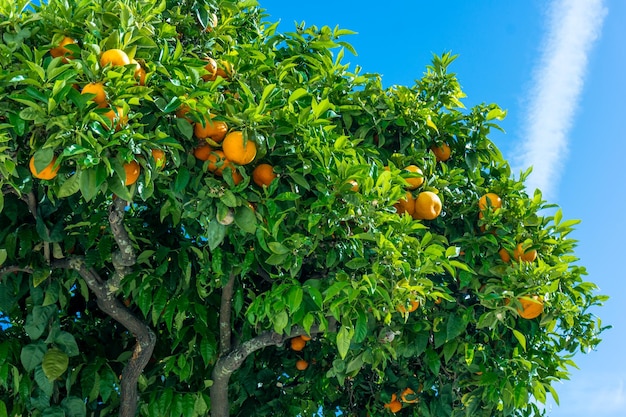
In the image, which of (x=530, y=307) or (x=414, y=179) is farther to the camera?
(x=414, y=179)

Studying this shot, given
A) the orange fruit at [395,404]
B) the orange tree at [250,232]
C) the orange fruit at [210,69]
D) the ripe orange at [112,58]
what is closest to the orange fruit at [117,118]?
the orange tree at [250,232]

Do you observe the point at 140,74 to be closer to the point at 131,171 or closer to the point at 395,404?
the point at 131,171

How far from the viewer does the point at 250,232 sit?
3369 mm

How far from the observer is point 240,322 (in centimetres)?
485

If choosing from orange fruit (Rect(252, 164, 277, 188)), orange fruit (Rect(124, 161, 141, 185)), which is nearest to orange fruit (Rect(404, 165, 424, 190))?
orange fruit (Rect(252, 164, 277, 188))

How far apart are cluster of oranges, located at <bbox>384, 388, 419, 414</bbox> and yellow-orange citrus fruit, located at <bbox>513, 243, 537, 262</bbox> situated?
1.17m

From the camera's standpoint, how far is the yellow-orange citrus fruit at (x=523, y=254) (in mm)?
4176

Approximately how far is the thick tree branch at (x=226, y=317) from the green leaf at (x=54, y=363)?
867mm

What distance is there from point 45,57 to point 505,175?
2.71 metres

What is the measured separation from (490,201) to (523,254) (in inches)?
13.5

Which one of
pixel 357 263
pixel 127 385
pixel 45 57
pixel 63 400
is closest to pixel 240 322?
pixel 127 385

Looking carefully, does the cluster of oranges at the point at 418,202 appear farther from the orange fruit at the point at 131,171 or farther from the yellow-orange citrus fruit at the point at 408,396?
the orange fruit at the point at 131,171

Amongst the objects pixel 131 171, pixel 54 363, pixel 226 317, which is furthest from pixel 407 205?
pixel 54 363

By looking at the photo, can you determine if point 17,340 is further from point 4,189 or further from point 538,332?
point 538,332
